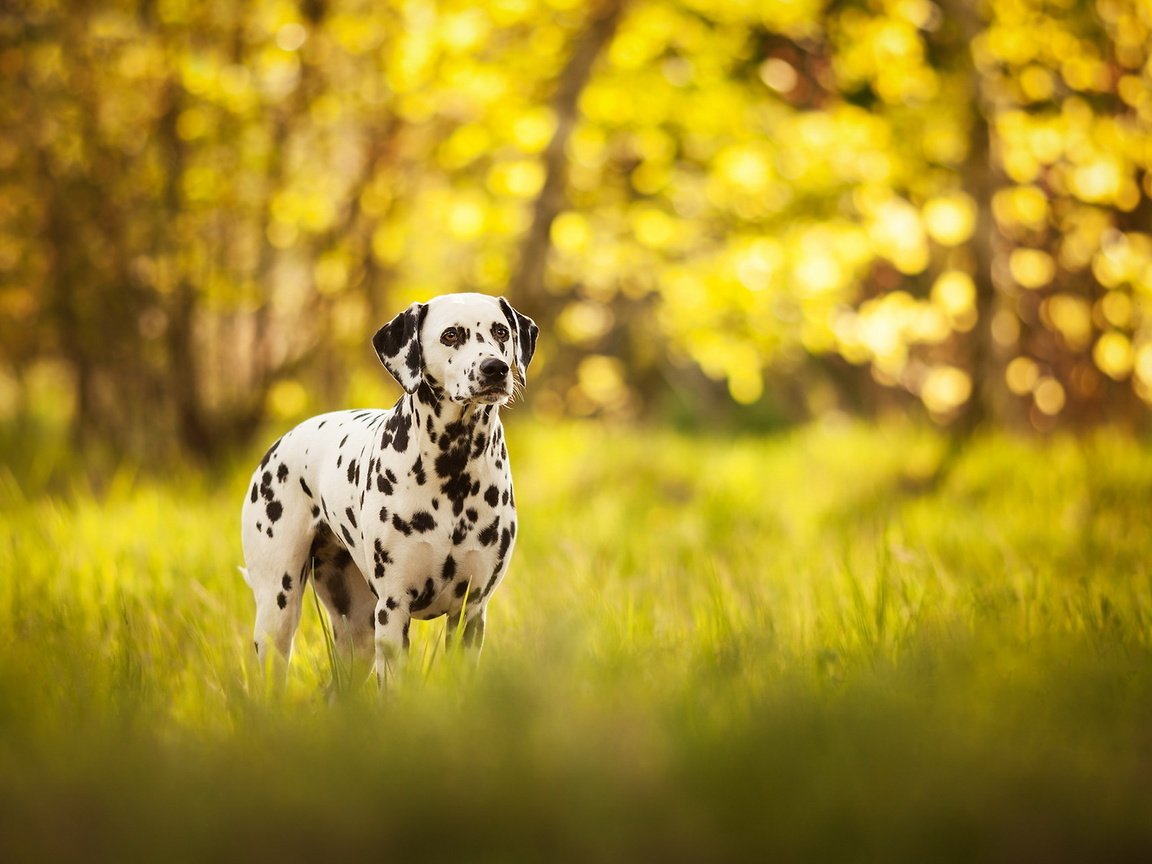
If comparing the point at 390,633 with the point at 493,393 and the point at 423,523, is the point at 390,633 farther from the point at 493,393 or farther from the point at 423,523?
the point at 493,393

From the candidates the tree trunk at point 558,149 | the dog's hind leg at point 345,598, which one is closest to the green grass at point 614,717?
the dog's hind leg at point 345,598

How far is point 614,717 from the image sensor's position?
2.27 metres

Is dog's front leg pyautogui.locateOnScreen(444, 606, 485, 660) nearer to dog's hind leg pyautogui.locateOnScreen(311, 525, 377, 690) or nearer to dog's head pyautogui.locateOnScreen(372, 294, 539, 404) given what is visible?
dog's hind leg pyautogui.locateOnScreen(311, 525, 377, 690)

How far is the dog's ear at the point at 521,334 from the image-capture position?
9.77ft

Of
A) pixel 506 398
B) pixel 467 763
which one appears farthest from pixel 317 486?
pixel 467 763

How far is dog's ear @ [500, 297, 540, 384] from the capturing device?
2.98 meters

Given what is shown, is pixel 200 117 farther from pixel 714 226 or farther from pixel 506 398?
pixel 506 398

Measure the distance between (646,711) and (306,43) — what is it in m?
6.10

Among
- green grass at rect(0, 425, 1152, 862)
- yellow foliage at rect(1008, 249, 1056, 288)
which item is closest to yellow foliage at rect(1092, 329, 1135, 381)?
yellow foliage at rect(1008, 249, 1056, 288)

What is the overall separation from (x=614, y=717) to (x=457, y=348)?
3.61 ft

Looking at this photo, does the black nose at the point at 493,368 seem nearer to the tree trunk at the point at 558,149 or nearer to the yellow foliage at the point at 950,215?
the tree trunk at the point at 558,149

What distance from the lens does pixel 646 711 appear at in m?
2.40

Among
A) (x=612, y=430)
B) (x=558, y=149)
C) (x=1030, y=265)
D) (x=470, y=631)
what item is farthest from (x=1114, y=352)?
(x=470, y=631)

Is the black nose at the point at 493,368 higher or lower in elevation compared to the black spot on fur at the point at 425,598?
higher
